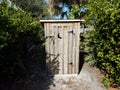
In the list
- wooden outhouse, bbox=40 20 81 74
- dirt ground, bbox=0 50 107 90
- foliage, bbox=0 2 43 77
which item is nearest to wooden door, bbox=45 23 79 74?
wooden outhouse, bbox=40 20 81 74

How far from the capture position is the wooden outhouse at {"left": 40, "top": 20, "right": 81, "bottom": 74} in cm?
710

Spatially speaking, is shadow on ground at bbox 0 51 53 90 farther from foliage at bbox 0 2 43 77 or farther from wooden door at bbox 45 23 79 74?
wooden door at bbox 45 23 79 74

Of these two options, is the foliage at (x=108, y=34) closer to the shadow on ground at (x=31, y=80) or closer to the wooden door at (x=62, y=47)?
the wooden door at (x=62, y=47)

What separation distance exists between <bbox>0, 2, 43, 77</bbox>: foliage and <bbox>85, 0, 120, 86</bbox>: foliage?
5.72 feet

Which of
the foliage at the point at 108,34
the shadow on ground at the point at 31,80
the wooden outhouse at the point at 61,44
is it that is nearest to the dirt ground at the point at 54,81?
the shadow on ground at the point at 31,80

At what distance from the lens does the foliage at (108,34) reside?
21.4 feet

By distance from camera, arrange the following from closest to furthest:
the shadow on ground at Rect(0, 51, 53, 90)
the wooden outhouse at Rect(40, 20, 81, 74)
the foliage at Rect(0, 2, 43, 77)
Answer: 1. the foliage at Rect(0, 2, 43, 77)
2. the shadow on ground at Rect(0, 51, 53, 90)
3. the wooden outhouse at Rect(40, 20, 81, 74)

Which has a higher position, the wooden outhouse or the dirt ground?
the wooden outhouse

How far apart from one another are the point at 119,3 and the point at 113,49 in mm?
1219

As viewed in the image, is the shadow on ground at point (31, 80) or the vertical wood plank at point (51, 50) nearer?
the shadow on ground at point (31, 80)

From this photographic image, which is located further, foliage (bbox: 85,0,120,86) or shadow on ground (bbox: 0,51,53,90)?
shadow on ground (bbox: 0,51,53,90)

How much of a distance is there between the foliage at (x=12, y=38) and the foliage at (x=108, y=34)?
1.74m

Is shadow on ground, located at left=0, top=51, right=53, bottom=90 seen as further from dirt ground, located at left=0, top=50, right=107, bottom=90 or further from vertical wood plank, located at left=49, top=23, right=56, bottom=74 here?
vertical wood plank, located at left=49, top=23, right=56, bottom=74

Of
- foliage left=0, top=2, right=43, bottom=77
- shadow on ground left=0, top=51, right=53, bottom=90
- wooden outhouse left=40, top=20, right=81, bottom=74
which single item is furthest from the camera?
wooden outhouse left=40, top=20, right=81, bottom=74
